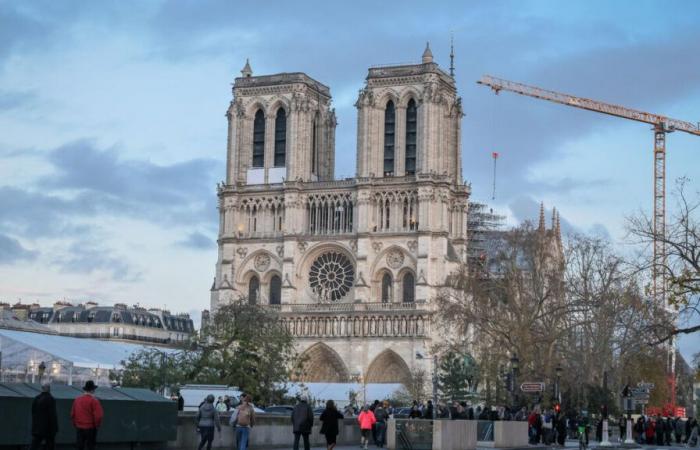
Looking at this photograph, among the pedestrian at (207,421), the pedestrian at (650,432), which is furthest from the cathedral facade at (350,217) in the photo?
the pedestrian at (207,421)

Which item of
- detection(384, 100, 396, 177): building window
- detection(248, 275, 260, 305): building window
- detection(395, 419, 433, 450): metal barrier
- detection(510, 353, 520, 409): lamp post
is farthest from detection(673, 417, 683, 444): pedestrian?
detection(248, 275, 260, 305): building window

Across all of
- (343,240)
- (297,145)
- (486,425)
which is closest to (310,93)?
(297,145)

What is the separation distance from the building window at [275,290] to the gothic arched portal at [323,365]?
5141mm

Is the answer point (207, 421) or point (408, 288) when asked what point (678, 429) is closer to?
point (408, 288)

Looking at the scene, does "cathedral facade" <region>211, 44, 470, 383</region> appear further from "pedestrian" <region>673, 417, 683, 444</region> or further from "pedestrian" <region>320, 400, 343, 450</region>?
"pedestrian" <region>320, 400, 343, 450</region>

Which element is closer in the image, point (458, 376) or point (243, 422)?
point (243, 422)

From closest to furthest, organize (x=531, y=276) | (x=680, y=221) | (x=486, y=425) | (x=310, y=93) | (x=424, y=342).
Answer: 1. (x=680, y=221)
2. (x=486, y=425)
3. (x=531, y=276)
4. (x=424, y=342)
5. (x=310, y=93)

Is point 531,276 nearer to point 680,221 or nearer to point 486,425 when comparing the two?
point 486,425

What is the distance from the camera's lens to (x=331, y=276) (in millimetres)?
98125

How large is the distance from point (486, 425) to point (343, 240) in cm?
5404

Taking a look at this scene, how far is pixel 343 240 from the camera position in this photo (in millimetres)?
96938

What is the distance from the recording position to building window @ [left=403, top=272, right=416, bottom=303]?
9481cm

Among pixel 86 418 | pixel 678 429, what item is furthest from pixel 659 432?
pixel 86 418

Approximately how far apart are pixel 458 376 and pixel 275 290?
2485cm
